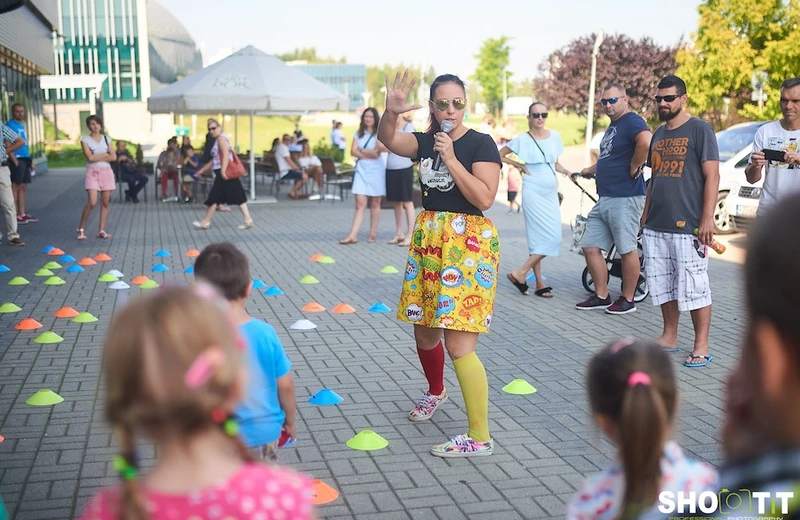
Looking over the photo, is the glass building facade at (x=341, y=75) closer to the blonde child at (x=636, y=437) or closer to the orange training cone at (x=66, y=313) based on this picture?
the orange training cone at (x=66, y=313)

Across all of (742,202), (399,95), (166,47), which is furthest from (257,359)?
(166,47)

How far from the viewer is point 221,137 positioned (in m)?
15.1

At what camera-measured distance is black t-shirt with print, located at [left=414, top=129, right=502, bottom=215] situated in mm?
4621

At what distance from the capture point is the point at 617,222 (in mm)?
8234

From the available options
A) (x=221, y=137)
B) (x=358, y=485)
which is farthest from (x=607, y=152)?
(x=221, y=137)

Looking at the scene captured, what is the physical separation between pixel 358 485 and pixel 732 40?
2201cm

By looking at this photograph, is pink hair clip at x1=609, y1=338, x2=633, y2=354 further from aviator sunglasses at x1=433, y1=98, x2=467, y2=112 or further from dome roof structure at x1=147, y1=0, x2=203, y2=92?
dome roof structure at x1=147, y1=0, x2=203, y2=92

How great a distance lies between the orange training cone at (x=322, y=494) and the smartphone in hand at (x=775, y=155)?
4.16m

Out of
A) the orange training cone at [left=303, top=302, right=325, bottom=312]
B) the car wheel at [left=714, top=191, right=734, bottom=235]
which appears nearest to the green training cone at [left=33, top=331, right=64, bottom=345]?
the orange training cone at [left=303, top=302, right=325, bottom=312]

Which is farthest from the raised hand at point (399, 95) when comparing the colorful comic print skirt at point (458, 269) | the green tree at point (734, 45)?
the green tree at point (734, 45)

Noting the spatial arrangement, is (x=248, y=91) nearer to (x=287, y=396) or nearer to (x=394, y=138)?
(x=394, y=138)

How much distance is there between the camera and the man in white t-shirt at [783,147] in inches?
252

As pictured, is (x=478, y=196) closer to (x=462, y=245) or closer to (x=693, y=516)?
(x=462, y=245)

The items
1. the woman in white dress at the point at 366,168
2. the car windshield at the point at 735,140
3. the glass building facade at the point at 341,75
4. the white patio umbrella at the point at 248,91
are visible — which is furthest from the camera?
the glass building facade at the point at 341,75
